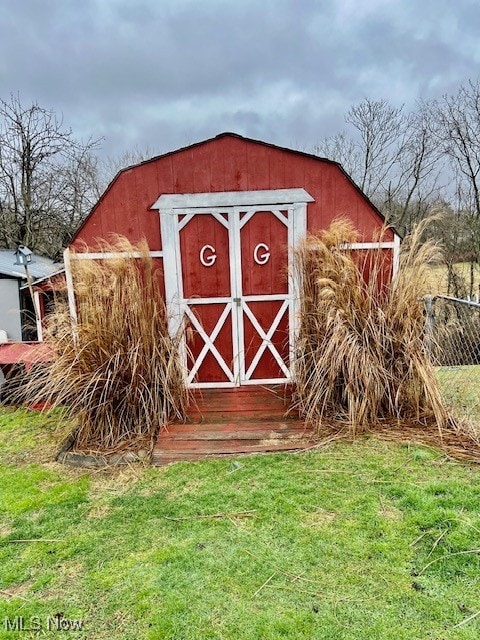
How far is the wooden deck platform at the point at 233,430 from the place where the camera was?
3.30 metres

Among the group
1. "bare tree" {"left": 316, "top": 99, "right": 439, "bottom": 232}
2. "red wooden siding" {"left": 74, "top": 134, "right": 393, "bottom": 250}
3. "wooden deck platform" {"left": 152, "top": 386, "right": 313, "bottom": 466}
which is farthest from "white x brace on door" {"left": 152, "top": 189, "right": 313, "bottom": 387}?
"bare tree" {"left": 316, "top": 99, "right": 439, "bottom": 232}

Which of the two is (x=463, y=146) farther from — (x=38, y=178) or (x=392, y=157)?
(x=38, y=178)

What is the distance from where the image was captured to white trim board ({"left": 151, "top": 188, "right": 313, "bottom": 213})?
4301mm

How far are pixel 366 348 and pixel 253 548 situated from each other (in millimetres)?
1957

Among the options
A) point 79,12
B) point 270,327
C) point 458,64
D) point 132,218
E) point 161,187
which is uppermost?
point 458,64

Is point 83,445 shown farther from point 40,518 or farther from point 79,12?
point 79,12

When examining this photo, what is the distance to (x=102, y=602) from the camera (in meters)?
1.87

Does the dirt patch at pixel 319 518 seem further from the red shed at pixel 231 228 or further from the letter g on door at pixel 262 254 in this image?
the letter g on door at pixel 262 254

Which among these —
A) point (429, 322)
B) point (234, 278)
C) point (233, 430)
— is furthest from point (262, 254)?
point (233, 430)

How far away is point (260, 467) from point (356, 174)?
12.6 m

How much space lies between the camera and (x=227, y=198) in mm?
4316

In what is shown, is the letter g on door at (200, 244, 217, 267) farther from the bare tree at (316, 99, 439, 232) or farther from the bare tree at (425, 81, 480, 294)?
the bare tree at (316, 99, 439, 232)

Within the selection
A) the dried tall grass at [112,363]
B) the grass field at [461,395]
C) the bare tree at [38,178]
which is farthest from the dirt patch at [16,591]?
the bare tree at [38,178]

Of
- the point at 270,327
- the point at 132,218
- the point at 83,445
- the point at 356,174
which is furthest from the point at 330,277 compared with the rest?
the point at 356,174
